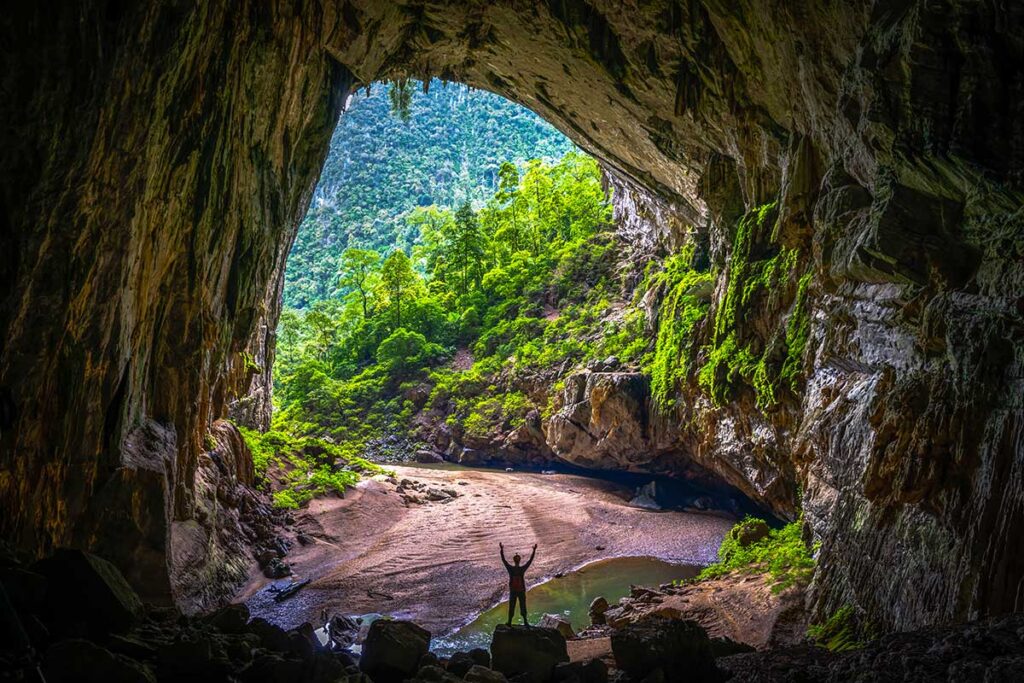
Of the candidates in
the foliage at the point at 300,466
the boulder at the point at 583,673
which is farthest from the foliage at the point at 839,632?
the foliage at the point at 300,466

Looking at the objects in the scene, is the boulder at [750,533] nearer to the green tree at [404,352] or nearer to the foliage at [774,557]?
the foliage at [774,557]

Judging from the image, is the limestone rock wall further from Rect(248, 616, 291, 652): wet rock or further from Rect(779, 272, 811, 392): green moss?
Rect(779, 272, 811, 392): green moss

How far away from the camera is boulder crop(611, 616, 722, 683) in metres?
5.56

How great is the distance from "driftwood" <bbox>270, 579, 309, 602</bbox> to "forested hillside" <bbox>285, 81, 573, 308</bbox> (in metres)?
58.6

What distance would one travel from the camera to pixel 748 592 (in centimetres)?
1098

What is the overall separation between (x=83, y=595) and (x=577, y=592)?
33.3 feet

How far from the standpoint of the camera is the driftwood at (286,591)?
39.0ft

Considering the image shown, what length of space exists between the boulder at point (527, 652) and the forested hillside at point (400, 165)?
6512 centimetres

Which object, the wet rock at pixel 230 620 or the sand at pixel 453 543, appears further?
the sand at pixel 453 543

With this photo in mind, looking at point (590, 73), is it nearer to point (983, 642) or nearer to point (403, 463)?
point (983, 642)

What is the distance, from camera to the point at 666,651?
18.4ft

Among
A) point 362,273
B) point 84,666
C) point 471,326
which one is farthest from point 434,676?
point 362,273

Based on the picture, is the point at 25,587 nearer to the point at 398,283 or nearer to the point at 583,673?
the point at 583,673

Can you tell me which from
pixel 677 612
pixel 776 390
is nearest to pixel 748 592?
pixel 677 612
